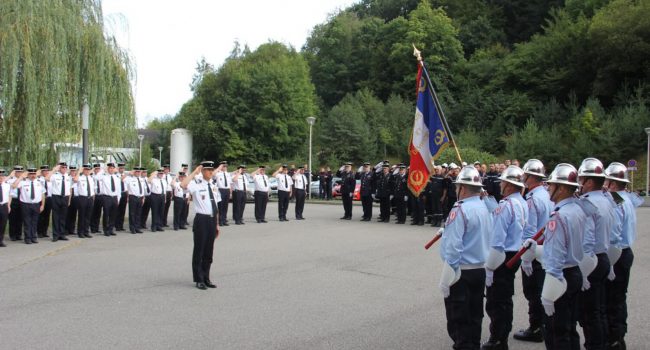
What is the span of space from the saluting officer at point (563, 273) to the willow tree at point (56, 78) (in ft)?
→ 51.1

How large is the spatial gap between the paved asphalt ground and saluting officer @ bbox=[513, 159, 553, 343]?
0.22 metres

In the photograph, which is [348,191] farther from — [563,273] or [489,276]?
[563,273]

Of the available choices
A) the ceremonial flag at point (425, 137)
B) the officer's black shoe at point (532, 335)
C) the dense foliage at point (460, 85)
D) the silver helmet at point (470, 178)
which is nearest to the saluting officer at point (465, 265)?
the silver helmet at point (470, 178)

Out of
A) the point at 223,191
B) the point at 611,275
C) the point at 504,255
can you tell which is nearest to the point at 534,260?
the point at 504,255

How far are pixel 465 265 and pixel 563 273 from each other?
0.87 meters

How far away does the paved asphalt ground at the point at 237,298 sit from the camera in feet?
20.7

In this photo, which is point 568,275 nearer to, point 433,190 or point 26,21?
point 433,190

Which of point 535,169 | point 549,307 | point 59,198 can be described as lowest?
point 549,307

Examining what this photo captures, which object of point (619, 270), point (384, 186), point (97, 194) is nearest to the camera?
point (619, 270)

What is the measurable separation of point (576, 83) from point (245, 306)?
1766 inches

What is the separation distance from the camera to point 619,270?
244 inches

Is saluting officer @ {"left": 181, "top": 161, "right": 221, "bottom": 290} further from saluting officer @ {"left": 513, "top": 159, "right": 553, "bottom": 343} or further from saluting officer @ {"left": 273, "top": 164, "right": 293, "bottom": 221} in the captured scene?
saluting officer @ {"left": 273, "top": 164, "right": 293, "bottom": 221}

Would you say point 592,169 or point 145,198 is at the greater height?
point 592,169

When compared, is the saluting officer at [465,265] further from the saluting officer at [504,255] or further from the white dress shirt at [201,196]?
the white dress shirt at [201,196]
